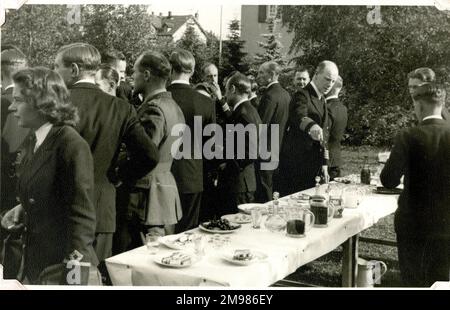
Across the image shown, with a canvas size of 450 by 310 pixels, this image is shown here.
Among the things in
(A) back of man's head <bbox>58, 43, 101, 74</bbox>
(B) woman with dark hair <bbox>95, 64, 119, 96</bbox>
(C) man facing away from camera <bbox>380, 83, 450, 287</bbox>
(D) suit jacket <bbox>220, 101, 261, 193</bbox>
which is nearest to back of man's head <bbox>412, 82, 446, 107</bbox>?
(C) man facing away from camera <bbox>380, 83, 450, 287</bbox>

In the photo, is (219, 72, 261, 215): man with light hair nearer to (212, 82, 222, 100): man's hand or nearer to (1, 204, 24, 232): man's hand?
(212, 82, 222, 100): man's hand

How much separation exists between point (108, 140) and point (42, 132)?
1.26 feet

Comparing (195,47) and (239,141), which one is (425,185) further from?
(195,47)

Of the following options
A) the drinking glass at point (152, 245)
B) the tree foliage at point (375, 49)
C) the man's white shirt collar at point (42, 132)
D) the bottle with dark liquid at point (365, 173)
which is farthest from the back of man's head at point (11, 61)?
the bottle with dark liquid at point (365, 173)

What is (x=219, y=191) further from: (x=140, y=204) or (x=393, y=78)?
(x=393, y=78)

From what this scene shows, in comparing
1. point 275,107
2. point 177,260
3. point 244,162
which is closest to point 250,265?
point 177,260

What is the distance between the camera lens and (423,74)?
3082 mm

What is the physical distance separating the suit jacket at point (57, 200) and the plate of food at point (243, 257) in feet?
2.40

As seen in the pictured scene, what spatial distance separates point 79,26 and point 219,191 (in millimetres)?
1369

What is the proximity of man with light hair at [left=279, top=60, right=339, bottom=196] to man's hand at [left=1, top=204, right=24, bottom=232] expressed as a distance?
1625 millimetres

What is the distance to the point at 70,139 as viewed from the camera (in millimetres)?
2574

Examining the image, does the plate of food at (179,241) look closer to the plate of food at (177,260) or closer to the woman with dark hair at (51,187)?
the plate of food at (177,260)
